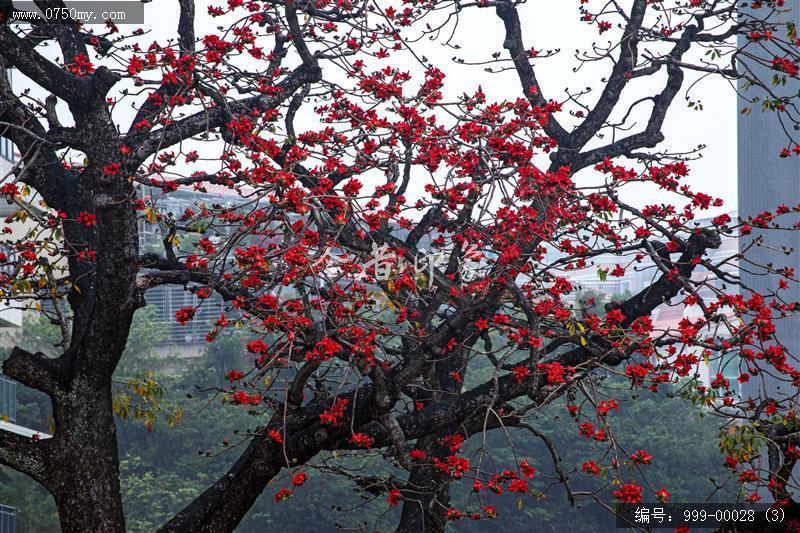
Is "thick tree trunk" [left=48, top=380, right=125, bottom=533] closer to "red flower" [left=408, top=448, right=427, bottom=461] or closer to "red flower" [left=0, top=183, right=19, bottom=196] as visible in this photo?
"red flower" [left=0, top=183, right=19, bottom=196]

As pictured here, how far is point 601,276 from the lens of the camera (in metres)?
5.80

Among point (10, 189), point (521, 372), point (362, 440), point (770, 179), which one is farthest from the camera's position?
point (770, 179)

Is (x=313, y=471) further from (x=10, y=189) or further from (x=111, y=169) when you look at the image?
(x=111, y=169)

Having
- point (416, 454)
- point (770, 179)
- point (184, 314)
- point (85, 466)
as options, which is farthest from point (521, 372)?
point (770, 179)

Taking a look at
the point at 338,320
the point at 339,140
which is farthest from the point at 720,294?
the point at 339,140

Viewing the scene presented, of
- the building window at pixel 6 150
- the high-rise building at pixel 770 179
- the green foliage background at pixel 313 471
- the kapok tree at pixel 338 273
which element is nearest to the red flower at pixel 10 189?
the kapok tree at pixel 338 273

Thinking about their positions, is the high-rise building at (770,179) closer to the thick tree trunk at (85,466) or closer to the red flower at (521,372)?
the red flower at (521,372)

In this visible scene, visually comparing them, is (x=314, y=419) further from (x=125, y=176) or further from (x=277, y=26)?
(x=277, y=26)

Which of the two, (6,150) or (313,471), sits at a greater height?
(6,150)

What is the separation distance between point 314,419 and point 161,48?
2.62 m

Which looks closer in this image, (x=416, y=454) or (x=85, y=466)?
(x=416, y=454)

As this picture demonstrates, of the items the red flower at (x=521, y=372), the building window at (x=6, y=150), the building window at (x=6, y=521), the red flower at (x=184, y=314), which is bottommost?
the building window at (x=6, y=521)

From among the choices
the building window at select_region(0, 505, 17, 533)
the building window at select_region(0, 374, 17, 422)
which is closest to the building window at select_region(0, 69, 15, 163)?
the building window at select_region(0, 374, 17, 422)

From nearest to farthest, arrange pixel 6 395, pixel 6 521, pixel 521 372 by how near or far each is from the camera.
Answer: pixel 521 372, pixel 6 395, pixel 6 521
